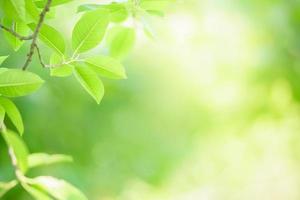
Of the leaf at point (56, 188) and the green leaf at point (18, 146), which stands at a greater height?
the green leaf at point (18, 146)

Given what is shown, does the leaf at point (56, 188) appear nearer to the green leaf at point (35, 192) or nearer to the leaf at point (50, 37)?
the green leaf at point (35, 192)

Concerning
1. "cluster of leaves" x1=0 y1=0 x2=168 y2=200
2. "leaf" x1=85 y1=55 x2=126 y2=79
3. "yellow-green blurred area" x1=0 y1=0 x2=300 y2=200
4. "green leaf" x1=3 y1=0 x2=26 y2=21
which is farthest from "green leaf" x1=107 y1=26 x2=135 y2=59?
"yellow-green blurred area" x1=0 y1=0 x2=300 y2=200

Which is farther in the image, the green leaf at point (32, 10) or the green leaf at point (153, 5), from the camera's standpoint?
the green leaf at point (153, 5)

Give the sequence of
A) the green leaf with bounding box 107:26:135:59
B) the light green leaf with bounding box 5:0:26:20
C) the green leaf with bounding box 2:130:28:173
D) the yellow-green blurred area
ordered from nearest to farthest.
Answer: the light green leaf with bounding box 5:0:26:20 → the green leaf with bounding box 2:130:28:173 → the green leaf with bounding box 107:26:135:59 → the yellow-green blurred area

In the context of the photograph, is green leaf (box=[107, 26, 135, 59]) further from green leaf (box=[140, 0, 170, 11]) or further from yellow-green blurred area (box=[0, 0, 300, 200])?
yellow-green blurred area (box=[0, 0, 300, 200])

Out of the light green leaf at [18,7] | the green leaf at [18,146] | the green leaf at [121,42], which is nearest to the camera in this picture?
the light green leaf at [18,7]

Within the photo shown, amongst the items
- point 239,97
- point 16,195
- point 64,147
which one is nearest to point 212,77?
point 239,97

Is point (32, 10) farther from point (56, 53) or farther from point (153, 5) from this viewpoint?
point (153, 5)

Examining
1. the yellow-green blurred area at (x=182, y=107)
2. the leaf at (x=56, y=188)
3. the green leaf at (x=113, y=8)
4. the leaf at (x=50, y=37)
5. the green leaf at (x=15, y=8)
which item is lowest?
the leaf at (x=56, y=188)

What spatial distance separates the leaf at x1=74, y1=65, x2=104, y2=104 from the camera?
1.98 ft

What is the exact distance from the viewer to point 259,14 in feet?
7.36

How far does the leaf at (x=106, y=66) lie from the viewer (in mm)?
609

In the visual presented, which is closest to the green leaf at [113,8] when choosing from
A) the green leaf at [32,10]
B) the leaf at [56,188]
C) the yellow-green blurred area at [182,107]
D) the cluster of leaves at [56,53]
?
the cluster of leaves at [56,53]

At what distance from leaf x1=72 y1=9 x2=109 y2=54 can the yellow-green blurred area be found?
126 centimetres
